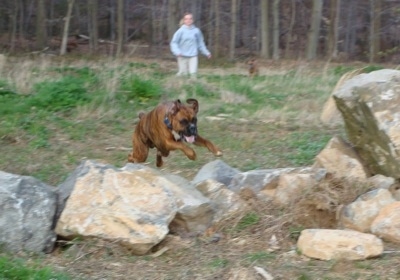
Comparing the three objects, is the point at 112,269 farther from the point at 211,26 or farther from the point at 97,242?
the point at 211,26

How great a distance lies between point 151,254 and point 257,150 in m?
4.13

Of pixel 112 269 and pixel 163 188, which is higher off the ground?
pixel 163 188


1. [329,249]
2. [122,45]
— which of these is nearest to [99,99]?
[329,249]

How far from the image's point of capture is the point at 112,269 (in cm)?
540

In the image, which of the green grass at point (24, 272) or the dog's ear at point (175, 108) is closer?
the green grass at point (24, 272)

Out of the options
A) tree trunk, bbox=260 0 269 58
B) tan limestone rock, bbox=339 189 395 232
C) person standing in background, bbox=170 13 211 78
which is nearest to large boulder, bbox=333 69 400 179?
tan limestone rock, bbox=339 189 395 232

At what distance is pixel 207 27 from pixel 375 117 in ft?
107

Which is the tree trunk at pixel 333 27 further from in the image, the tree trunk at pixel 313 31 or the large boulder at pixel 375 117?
the large boulder at pixel 375 117

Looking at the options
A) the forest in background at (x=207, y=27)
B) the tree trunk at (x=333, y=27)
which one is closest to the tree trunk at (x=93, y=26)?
the forest in background at (x=207, y=27)

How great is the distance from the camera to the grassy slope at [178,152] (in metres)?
5.46

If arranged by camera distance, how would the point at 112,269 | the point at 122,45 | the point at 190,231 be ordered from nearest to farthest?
the point at 112,269
the point at 190,231
the point at 122,45

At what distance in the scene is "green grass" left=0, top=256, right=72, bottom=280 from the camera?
16.1 ft

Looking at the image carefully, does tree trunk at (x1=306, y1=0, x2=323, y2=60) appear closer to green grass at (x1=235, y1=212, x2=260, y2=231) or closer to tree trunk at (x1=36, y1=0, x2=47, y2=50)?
tree trunk at (x1=36, y1=0, x2=47, y2=50)

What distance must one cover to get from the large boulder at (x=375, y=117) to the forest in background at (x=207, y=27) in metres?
25.3
